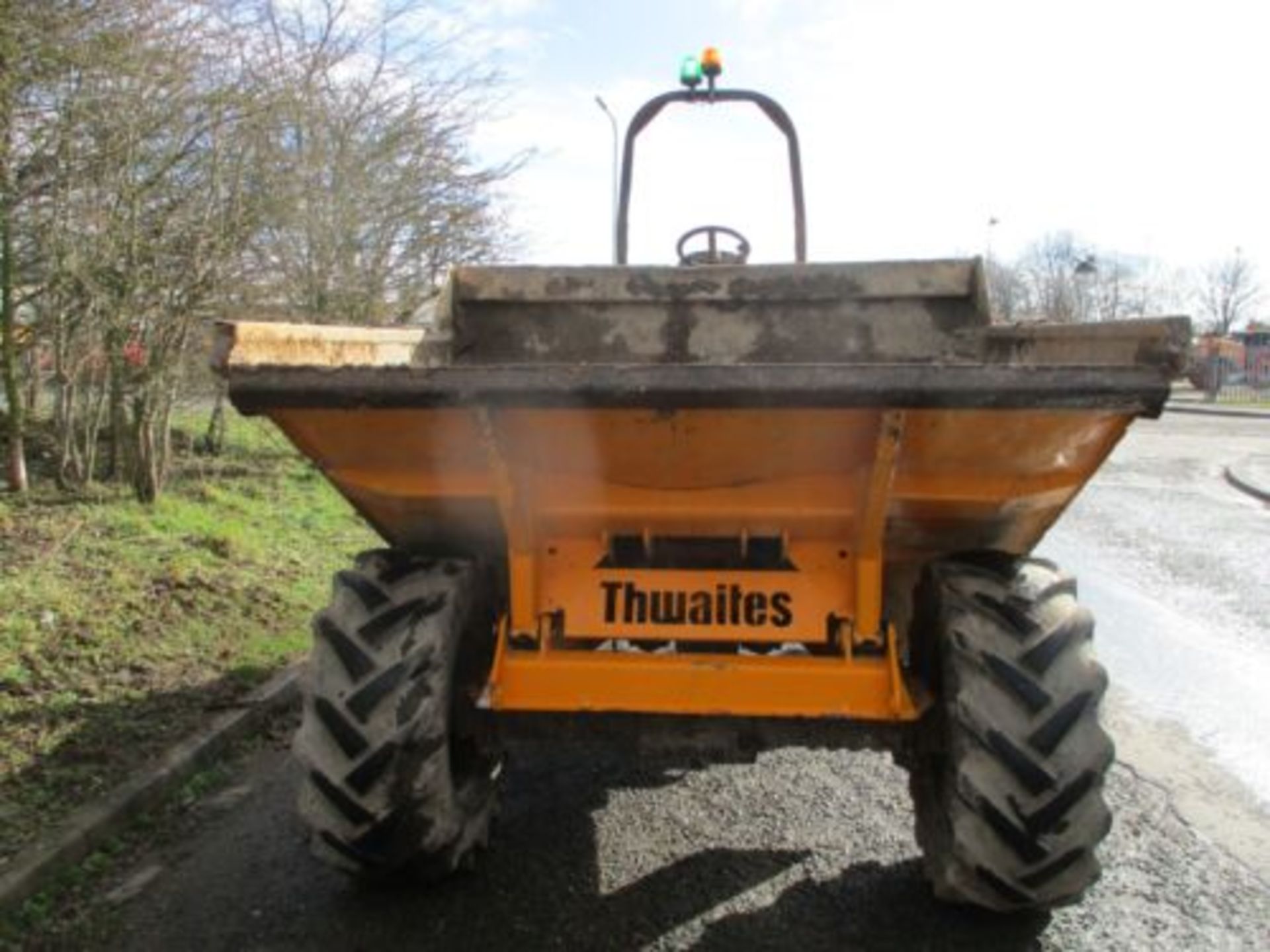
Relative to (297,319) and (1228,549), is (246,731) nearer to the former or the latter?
(297,319)

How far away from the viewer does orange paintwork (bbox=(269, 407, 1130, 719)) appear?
116 inches

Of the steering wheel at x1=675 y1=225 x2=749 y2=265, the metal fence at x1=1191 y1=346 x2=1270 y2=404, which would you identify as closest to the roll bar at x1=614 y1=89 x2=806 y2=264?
the steering wheel at x1=675 y1=225 x2=749 y2=265

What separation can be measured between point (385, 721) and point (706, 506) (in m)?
1.05

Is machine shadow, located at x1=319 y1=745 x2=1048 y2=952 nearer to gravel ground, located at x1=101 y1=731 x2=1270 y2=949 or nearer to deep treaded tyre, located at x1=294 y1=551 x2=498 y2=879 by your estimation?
gravel ground, located at x1=101 y1=731 x2=1270 y2=949

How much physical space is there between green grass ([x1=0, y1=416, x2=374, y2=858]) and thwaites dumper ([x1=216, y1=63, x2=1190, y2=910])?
4.69 ft

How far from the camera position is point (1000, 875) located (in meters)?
2.96

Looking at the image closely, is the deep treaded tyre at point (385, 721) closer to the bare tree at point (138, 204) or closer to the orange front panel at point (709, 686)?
the orange front panel at point (709, 686)

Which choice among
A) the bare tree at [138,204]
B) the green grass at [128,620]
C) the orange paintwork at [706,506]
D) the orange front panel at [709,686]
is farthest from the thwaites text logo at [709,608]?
the bare tree at [138,204]

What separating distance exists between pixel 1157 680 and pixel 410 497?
4414 mm

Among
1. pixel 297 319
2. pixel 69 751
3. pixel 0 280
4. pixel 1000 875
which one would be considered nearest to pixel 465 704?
pixel 1000 875

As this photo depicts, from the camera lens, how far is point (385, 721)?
10.1 feet

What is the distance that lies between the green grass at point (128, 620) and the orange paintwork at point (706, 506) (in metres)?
1.69

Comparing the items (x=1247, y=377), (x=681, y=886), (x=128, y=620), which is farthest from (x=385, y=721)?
(x=1247, y=377)

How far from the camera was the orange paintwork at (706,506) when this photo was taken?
9.68 feet
